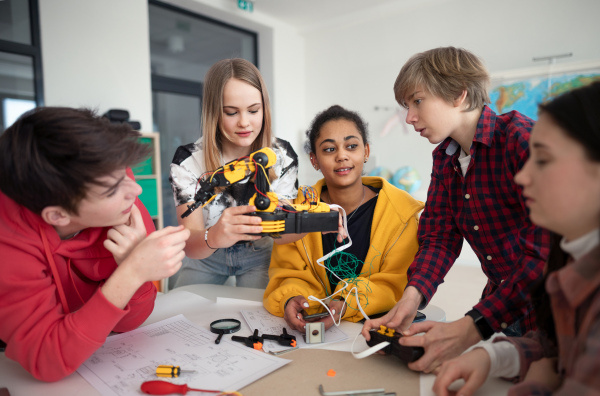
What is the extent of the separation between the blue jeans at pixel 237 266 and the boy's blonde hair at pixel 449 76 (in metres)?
0.95

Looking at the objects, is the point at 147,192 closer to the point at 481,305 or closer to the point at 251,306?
the point at 251,306

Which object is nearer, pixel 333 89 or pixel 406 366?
pixel 406 366

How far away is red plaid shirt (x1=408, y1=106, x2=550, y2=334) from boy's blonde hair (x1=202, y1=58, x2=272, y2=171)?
733 mm

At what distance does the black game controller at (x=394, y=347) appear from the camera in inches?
35.6

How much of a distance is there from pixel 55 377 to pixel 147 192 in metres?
3.06

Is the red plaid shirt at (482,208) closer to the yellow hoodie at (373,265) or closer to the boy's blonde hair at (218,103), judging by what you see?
the yellow hoodie at (373,265)

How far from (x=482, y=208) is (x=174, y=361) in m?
1.04

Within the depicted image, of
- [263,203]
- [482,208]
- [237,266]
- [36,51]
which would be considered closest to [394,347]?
[263,203]

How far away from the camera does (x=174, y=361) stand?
3.19 feet

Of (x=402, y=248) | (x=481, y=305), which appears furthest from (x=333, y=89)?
(x=481, y=305)

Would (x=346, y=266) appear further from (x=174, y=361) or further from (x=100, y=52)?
(x=100, y=52)

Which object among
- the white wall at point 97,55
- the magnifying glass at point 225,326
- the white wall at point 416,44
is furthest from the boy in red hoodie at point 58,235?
the white wall at point 416,44

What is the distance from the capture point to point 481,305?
971mm

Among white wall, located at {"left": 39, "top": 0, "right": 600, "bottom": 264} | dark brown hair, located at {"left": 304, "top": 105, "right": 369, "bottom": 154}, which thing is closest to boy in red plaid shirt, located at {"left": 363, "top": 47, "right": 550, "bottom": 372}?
dark brown hair, located at {"left": 304, "top": 105, "right": 369, "bottom": 154}
